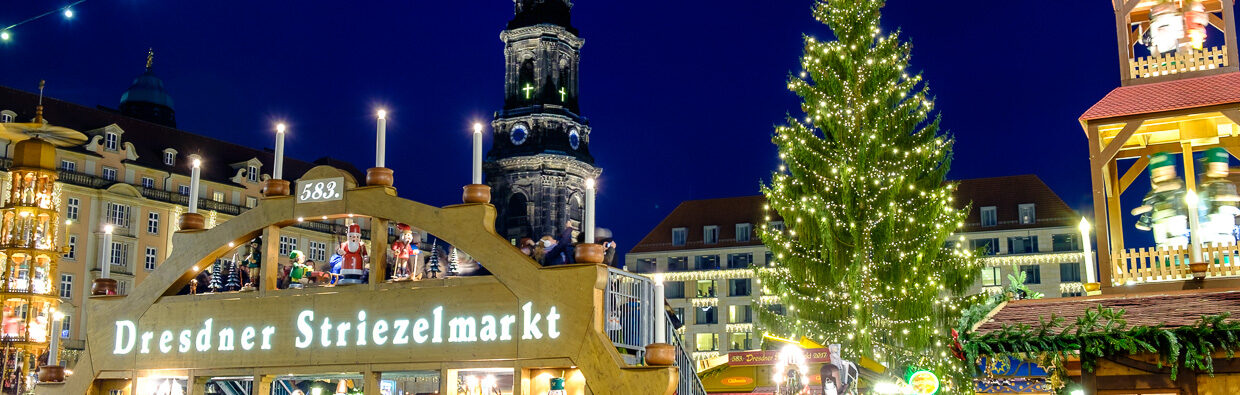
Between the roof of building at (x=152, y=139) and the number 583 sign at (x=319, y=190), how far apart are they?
52.1m

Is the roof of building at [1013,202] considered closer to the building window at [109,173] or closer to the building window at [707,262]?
the building window at [707,262]

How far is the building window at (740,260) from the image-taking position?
72.5 meters

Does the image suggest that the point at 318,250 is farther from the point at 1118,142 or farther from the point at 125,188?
the point at 1118,142

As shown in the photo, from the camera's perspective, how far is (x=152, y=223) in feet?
203

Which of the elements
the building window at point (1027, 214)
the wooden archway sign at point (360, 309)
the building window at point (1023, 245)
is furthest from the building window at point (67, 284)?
the building window at point (1027, 214)

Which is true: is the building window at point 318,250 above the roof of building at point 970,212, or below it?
below

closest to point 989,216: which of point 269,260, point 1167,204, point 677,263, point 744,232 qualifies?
point 744,232

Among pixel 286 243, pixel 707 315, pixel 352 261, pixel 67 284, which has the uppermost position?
pixel 286 243

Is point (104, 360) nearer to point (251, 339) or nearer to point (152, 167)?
point (251, 339)

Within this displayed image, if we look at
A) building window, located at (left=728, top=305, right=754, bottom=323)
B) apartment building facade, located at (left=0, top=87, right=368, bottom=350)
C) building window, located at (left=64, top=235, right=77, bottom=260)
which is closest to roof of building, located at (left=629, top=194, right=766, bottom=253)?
building window, located at (left=728, top=305, right=754, bottom=323)

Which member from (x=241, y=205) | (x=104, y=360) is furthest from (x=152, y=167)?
(x=104, y=360)

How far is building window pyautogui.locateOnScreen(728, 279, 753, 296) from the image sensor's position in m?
72.1

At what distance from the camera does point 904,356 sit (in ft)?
70.7

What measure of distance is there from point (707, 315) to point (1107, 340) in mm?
64863
